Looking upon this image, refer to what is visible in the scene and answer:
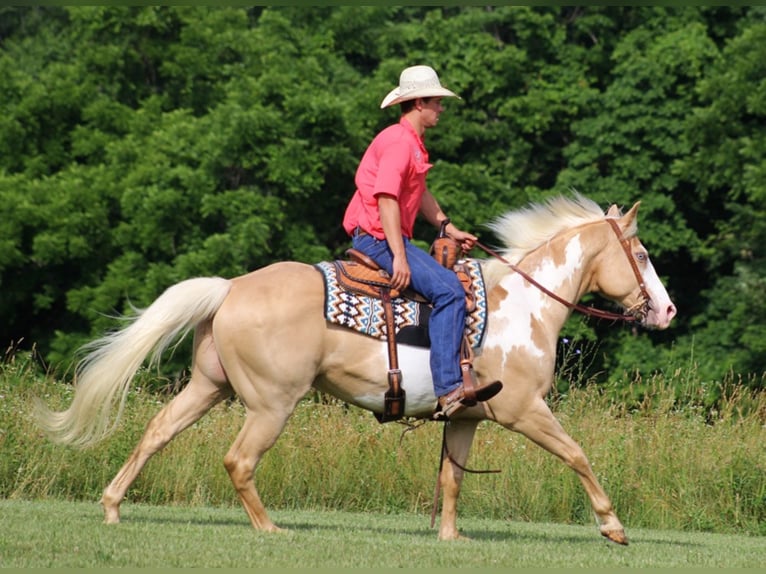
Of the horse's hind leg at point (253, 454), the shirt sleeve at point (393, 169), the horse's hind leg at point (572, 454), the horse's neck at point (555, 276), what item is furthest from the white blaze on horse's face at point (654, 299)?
the horse's hind leg at point (253, 454)

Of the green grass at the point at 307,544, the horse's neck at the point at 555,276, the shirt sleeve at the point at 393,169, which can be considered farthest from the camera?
the horse's neck at the point at 555,276

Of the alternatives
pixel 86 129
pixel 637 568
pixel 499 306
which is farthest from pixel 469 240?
pixel 86 129

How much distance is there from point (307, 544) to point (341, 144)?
2591 cm

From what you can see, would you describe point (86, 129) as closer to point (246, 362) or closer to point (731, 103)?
point (731, 103)

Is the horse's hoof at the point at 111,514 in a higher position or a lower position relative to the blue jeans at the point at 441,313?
lower

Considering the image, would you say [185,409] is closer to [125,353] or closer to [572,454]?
[125,353]

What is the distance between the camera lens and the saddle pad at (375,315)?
9.42m

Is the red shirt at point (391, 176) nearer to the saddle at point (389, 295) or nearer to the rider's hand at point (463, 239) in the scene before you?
the saddle at point (389, 295)

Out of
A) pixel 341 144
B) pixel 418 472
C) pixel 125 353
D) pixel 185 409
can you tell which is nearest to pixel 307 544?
pixel 185 409

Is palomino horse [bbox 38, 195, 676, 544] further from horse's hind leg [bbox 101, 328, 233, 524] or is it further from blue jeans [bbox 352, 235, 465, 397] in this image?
blue jeans [bbox 352, 235, 465, 397]

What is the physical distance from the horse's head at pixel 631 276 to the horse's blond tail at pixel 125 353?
2.74m

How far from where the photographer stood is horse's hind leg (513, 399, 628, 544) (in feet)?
30.6

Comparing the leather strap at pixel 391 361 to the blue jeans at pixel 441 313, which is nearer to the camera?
the blue jeans at pixel 441 313

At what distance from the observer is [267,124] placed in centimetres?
3403
